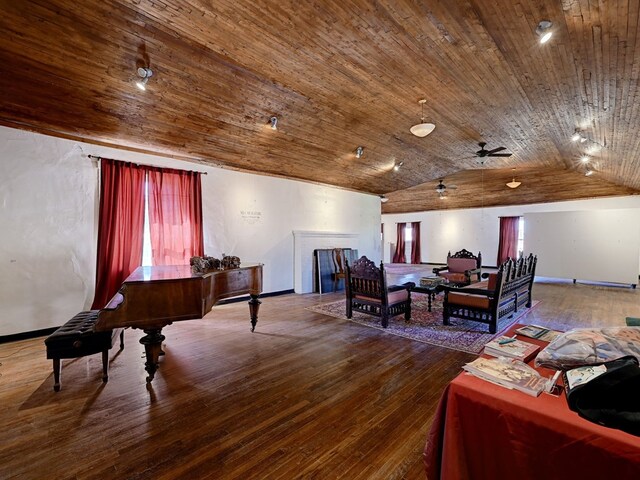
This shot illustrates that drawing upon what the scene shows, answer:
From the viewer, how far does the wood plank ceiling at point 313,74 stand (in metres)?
2.95

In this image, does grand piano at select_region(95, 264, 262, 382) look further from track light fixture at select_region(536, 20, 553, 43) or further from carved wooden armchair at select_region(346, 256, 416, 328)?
track light fixture at select_region(536, 20, 553, 43)

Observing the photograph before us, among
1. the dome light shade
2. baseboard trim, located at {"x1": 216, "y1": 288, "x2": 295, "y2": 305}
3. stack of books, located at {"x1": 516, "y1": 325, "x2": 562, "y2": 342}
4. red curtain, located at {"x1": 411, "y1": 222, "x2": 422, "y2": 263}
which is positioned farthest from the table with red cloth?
red curtain, located at {"x1": 411, "y1": 222, "x2": 422, "y2": 263}

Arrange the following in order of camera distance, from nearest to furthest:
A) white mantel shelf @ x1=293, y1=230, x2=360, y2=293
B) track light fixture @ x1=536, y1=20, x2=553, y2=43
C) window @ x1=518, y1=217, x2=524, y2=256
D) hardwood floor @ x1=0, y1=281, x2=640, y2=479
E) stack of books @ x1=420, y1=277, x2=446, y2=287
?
1. hardwood floor @ x1=0, y1=281, x2=640, y2=479
2. track light fixture @ x1=536, y1=20, x2=553, y2=43
3. stack of books @ x1=420, y1=277, x2=446, y2=287
4. white mantel shelf @ x1=293, y1=230, x2=360, y2=293
5. window @ x1=518, y1=217, x2=524, y2=256

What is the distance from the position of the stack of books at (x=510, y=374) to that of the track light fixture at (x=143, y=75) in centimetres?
440

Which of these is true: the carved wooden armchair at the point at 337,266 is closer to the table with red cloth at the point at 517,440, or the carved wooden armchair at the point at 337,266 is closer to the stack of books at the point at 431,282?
the stack of books at the point at 431,282

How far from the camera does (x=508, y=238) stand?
1184 centimetres

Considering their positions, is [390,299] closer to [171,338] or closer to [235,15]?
[171,338]

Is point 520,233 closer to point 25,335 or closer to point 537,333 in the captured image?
point 537,333

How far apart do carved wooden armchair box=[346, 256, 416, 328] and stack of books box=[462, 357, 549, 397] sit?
2952 millimetres

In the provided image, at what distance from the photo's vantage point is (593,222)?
29.0ft

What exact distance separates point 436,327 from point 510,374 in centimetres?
340

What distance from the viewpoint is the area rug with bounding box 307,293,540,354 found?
388 centimetres

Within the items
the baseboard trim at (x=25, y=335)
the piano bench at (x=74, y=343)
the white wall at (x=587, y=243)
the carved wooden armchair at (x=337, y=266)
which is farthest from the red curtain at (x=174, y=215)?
the white wall at (x=587, y=243)

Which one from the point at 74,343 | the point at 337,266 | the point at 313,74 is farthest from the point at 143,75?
the point at 337,266
